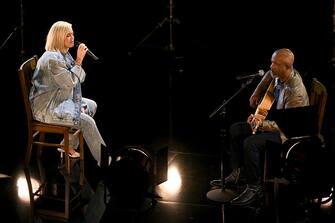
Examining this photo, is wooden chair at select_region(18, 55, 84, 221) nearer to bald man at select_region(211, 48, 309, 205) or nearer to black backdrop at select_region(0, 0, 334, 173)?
black backdrop at select_region(0, 0, 334, 173)

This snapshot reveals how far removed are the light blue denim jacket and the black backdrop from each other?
1.14 meters

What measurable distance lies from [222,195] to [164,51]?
286 cm

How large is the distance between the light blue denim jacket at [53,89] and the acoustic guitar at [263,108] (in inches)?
57.3

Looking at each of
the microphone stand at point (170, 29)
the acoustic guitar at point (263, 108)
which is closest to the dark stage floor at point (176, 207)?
the acoustic guitar at point (263, 108)

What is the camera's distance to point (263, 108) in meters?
5.10

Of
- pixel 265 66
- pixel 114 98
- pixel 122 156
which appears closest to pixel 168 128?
pixel 114 98

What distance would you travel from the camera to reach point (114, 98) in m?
7.10

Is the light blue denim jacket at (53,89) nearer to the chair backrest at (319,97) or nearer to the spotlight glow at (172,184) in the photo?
the spotlight glow at (172,184)

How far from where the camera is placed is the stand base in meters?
4.97

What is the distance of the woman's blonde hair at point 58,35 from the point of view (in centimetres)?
518

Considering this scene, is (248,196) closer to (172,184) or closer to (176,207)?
(176,207)

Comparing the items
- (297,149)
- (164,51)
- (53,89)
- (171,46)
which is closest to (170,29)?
(171,46)

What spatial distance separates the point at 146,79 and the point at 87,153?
1588mm

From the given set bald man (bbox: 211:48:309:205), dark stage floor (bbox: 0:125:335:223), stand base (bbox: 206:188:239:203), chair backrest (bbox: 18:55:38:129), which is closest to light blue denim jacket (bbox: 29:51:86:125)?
chair backrest (bbox: 18:55:38:129)
